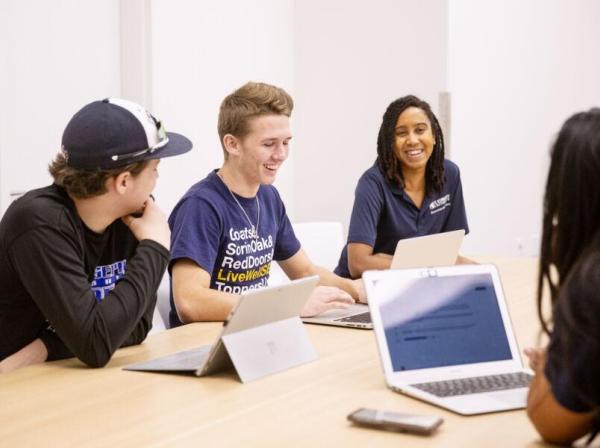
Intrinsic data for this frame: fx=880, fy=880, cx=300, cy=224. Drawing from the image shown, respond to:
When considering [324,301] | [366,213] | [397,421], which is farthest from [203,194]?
[397,421]

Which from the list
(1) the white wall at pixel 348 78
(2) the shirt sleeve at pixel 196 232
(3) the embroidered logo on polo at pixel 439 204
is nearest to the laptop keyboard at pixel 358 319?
(2) the shirt sleeve at pixel 196 232

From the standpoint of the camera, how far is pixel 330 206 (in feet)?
15.7

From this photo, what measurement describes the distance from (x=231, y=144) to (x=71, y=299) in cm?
97

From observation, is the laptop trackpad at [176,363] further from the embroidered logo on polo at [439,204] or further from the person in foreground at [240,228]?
the embroidered logo on polo at [439,204]

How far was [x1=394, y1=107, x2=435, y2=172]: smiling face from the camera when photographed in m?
3.21

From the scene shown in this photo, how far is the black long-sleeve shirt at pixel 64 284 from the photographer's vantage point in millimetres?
1752

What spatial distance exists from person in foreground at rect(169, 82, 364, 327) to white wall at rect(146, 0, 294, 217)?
1178 mm

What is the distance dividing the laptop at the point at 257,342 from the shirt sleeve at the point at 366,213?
1.21 meters

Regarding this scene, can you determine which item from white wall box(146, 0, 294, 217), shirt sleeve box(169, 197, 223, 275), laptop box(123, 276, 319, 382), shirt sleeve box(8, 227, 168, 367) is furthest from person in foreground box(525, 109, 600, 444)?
white wall box(146, 0, 294, 217)

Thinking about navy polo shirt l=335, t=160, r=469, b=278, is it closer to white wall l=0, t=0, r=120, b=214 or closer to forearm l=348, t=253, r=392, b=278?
forearm l=348, t=253, r=392, b=278

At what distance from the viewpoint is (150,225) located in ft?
6.52

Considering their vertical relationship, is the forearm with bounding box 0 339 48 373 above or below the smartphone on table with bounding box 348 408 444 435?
below

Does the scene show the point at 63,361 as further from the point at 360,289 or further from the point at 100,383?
the point at 360,289

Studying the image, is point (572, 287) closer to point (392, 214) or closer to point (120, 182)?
point (120, 182)
